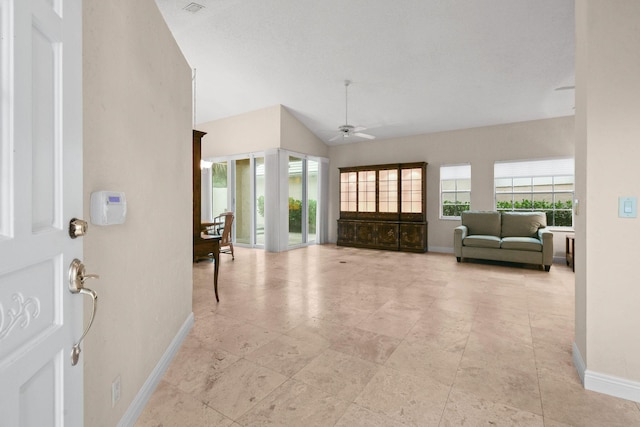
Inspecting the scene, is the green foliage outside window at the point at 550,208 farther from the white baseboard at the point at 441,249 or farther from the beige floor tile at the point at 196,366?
the beige floor tile at the point at 196,366

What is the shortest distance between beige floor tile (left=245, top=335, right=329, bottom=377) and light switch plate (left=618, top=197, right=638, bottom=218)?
223 cm

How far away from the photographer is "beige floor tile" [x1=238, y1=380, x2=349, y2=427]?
68.3 inches

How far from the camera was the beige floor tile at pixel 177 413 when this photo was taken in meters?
1.71

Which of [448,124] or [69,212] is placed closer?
[69,212]

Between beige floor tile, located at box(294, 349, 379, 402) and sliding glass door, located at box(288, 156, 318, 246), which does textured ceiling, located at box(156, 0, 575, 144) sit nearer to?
sliding glass door, located at box(288, 156, 318, 246)

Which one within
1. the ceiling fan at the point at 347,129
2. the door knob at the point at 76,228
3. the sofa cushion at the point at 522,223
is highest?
the ceiling fan at the point at 347,129

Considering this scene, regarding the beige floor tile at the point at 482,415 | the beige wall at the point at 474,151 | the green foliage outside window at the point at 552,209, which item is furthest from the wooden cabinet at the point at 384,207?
the beige floor tile at the point at 482,415

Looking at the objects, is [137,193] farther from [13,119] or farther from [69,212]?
[13,119]

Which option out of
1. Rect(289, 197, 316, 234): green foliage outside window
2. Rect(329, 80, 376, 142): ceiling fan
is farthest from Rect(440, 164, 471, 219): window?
Rect(289, 197, 316, 234): green foliage outside window

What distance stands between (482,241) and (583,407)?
14.7 feet

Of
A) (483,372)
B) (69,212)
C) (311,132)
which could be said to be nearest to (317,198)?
(311,132)

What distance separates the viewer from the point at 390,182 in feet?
25.6

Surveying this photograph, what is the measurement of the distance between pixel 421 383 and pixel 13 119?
2379 mm

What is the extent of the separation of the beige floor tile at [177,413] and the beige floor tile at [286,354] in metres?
0.55
